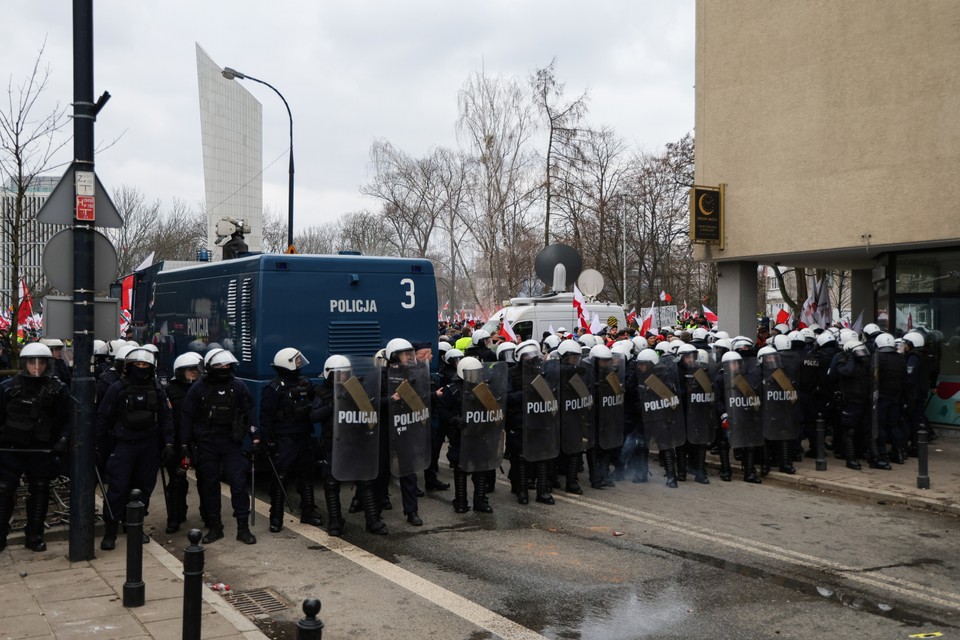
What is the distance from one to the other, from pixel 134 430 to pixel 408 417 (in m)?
2.51

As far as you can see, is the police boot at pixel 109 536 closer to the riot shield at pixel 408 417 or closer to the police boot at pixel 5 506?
the police boot at pixel 5 506

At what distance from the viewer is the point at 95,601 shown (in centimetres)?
602

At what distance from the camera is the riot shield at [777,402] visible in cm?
1117

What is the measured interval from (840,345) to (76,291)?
10057 millimetres

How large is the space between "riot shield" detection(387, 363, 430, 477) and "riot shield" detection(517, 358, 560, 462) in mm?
1298

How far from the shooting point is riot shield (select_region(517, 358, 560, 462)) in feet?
31.7

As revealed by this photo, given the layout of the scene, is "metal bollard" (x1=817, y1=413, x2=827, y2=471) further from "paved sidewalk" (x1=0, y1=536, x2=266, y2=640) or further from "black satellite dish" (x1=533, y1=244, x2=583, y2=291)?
"black satellite dish" (x1=533, y1=244, x2=583, y2=291)

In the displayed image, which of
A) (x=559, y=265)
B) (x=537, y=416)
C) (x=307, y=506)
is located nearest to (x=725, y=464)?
(x=537, y=416)

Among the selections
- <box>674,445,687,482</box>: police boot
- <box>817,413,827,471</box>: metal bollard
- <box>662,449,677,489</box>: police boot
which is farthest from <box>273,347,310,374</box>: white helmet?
<box>817,413,827,471</box>: metal bollard

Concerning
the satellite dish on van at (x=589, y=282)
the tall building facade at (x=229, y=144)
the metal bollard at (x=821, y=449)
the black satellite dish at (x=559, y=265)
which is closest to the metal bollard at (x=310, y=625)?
the metal bollard at (x=821, y=449)

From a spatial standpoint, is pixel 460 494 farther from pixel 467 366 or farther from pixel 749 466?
pixel 749 466

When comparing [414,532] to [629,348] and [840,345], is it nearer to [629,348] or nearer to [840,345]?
[629,348]

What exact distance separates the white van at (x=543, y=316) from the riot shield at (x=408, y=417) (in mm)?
9864

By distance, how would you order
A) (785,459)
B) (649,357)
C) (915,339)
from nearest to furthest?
(649,357) < (785,459) < (915,339)
